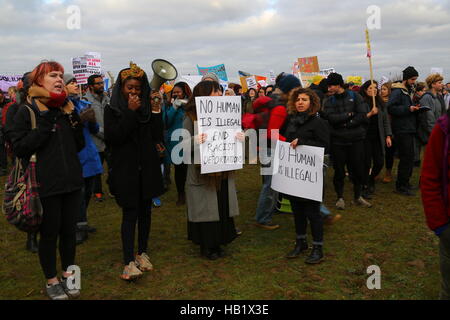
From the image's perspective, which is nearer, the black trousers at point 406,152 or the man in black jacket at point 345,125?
the man in black jacket at point 345,125

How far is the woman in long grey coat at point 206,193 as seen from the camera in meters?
4.47

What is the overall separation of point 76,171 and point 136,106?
850 millimetres

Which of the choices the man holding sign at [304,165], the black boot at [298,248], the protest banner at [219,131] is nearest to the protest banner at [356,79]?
the man holding sign at [304,165]

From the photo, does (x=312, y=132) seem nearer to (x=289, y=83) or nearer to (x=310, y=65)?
(x=289, y=83)

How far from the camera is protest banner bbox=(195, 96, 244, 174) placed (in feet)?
14.3

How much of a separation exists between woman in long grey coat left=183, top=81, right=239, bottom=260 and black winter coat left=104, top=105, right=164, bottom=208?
0.40m

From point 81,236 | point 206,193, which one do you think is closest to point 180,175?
point 81,236

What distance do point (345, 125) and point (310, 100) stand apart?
2.17 metres

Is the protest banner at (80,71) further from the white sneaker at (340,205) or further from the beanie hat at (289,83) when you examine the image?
the white sneaker at (340,205)

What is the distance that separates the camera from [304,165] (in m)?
4.56

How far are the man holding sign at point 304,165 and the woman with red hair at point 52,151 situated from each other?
233 cm

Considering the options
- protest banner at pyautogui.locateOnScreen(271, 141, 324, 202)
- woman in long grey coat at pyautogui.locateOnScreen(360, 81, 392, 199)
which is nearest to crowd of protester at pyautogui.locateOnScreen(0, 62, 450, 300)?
protest banner at pyautogui.locateOnScreen(271, 141, 324, 202)

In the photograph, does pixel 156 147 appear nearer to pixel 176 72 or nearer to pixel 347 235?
pixel 176 72

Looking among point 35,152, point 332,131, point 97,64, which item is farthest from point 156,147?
point 97,64
